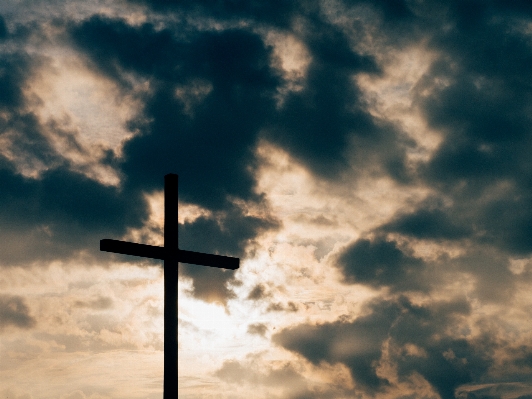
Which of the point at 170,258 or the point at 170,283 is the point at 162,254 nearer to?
the point at 170,258

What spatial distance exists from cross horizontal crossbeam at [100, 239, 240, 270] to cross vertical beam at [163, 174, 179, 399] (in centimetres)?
16

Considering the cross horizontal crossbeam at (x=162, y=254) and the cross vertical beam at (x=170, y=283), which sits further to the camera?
the cross horizontal crossbeam at (x=162, y=254)

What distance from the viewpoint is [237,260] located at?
15062 millimetres

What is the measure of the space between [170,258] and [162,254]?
0.18 m

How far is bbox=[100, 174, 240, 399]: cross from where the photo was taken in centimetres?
1308

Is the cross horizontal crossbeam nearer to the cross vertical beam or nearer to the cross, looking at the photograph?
the cross

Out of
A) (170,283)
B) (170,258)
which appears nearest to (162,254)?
(170,258)

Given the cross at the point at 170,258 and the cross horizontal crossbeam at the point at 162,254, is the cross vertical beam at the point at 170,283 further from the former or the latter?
the cross horizontal crossbeam at the point at 162,254

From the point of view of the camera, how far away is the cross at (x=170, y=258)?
13078mm

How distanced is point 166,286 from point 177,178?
2321mm

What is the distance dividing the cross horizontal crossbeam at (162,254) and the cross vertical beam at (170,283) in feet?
0.54

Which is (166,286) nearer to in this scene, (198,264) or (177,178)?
(198,264)

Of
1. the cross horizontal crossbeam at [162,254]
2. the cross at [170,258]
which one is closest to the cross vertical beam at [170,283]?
the cross at [170,258]

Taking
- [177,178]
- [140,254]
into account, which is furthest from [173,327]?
[177,178]
